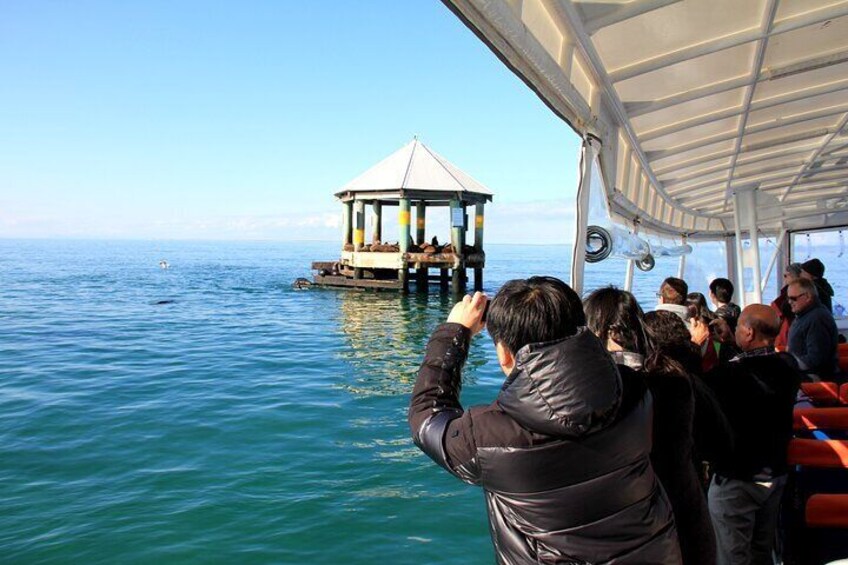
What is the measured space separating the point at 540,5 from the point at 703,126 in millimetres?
2931

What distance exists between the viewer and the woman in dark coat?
2066mm

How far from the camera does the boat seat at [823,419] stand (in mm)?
3471

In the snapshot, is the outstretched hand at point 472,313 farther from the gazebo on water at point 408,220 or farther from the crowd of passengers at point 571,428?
the gazebo on water at point 408,220

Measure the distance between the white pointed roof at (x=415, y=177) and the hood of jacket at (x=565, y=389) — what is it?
24.5 metres

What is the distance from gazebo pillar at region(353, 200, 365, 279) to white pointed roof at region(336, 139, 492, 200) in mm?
717

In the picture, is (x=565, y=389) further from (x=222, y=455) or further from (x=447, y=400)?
(x=222, y=455)

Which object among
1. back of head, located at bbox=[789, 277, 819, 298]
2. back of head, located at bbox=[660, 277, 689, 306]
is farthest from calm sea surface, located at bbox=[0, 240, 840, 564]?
back of head, located at bbox=[789, 277, 819, 298]

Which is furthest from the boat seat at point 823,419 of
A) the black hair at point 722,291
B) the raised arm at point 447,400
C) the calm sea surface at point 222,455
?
the raised arm at point 447,400

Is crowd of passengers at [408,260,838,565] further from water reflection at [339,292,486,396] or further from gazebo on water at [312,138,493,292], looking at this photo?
gazebo on water at [312,138,493,292]

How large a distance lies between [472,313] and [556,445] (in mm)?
507

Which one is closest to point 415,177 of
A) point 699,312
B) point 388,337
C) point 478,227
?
point 478,227

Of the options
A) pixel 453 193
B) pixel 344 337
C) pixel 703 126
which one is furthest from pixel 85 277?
pixel 703 126

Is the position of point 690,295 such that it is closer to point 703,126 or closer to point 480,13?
point 703,126

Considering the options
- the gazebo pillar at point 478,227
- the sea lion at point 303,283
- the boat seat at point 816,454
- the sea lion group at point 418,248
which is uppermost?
the gazebo pillar at point 478,227
